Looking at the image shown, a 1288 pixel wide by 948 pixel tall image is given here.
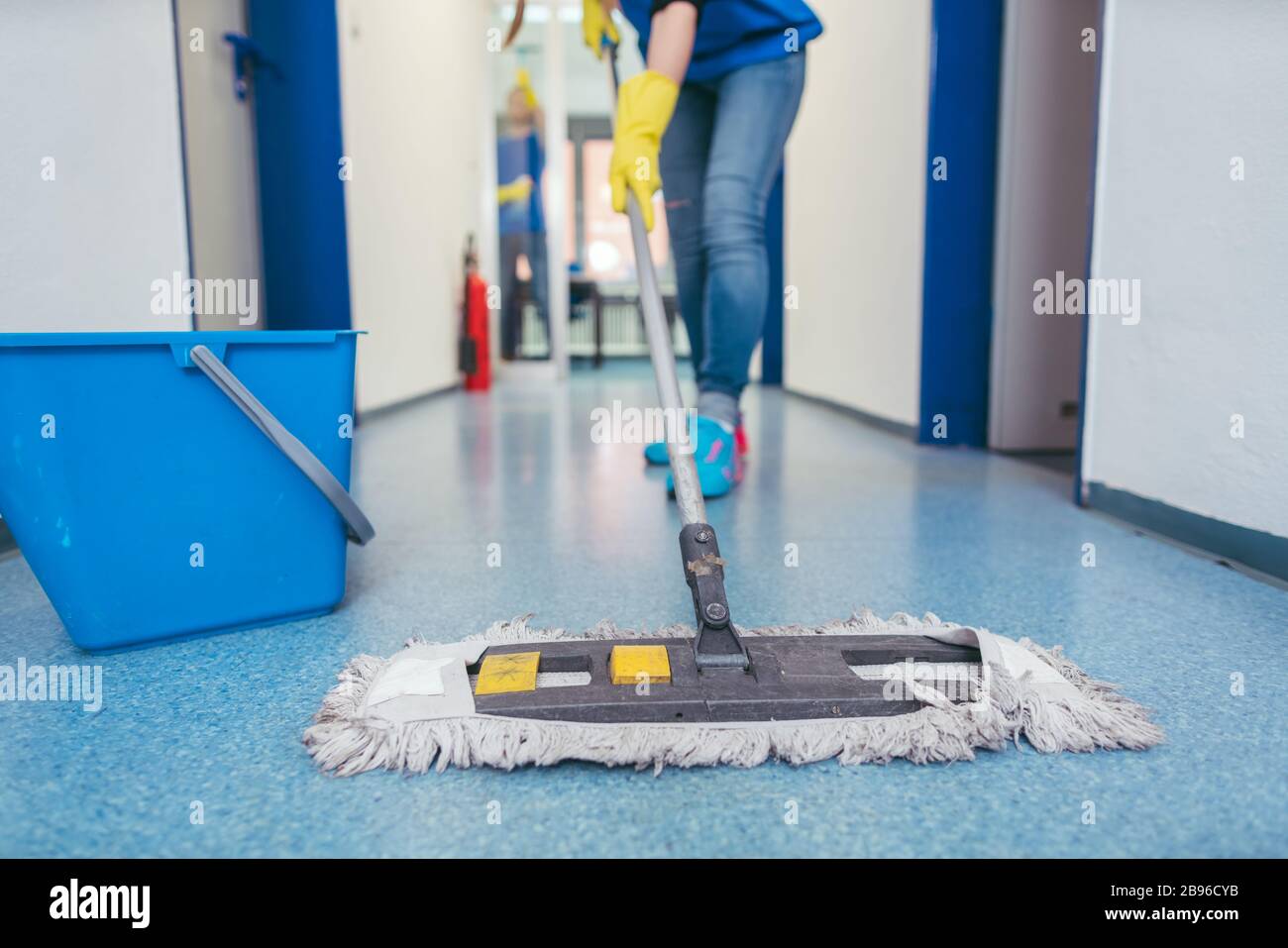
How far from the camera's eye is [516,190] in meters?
5.27

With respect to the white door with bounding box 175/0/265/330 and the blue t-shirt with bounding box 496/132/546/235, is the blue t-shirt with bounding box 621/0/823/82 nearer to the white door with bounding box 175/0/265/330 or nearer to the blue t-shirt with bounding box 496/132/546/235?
the white door with bounding box 175/0/265/330

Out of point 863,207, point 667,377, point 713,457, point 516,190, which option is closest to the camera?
point 667,377

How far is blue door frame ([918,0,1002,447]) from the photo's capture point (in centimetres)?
213

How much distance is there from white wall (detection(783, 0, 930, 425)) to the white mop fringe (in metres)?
1.74

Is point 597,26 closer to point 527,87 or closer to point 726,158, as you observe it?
point 726,158

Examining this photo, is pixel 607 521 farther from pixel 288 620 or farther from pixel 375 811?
pixel 375 811

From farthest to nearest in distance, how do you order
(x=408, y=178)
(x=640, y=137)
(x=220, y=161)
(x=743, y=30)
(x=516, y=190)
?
(x=516, y=190) < (x=408, y=178) < (x=220, y=161) < (x=743, y=30) < (x=640, y=137)

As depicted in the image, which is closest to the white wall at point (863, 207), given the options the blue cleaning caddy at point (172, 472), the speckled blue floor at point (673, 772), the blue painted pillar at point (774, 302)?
the blue painted pillar at point (774, 302)

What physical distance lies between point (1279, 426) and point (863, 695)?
0.72 meters

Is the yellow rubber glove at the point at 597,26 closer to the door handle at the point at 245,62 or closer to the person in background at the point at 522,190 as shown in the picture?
the door handle at the point at 245,62

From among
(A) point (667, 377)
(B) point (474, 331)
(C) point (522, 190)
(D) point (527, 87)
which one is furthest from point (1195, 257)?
(D) point (527, 87)

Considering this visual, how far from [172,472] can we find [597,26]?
0.89 meters
